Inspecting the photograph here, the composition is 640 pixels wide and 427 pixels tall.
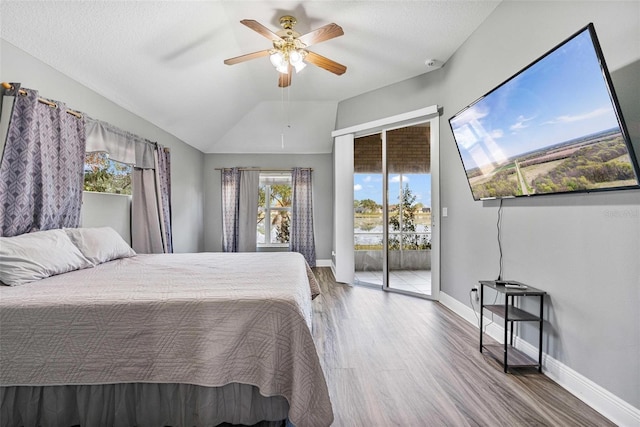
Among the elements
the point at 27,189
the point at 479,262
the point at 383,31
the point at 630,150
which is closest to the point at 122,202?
the point at 27,189

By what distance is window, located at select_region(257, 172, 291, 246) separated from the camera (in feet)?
20.1

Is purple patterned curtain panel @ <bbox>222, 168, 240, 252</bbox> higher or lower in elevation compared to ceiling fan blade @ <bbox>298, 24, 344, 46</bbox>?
lower

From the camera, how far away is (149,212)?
3578 millimetres

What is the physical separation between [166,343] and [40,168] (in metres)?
1.89

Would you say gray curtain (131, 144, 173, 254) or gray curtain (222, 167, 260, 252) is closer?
gray curtain (131, 144, 173, 254)

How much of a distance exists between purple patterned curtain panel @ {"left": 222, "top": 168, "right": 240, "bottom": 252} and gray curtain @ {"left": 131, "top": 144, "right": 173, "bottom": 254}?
6.63 feet

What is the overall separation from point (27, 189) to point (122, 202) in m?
1.28

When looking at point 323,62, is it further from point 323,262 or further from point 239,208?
point 323,262

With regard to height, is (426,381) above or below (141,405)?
below

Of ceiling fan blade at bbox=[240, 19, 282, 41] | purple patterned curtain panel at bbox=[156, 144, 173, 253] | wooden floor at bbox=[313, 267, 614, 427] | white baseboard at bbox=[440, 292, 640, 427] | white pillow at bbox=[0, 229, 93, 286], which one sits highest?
ceiling fan blade at bbox=[240, 19, 282, 41]

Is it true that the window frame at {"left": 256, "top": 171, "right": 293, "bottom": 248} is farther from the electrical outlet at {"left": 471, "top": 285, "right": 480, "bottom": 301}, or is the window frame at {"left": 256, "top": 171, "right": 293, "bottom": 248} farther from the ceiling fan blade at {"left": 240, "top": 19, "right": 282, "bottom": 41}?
the electrical outlet at {"left": 471, "top": 285, "right": 480, "bottom": 301}

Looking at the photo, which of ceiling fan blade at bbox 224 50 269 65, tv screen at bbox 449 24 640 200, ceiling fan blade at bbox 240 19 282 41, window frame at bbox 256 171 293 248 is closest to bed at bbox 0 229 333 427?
tv screen at bbox 449 24 640 200

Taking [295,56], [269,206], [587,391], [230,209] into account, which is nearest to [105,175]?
[295,56]

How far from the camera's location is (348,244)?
4.55 m
